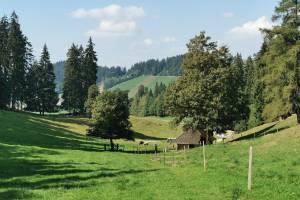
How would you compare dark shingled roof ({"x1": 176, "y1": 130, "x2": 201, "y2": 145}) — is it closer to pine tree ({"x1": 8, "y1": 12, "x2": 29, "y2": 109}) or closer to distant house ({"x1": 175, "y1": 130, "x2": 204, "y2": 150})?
distant house ({"x1": 175, "y1": 130, "x2": 204, "y2": 150})

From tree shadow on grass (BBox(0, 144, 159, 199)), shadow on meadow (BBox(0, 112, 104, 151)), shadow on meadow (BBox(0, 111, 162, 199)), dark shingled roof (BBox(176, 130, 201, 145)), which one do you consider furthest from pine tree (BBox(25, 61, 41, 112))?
tree shadow on grass (BBox(0, 144, 159, 199))

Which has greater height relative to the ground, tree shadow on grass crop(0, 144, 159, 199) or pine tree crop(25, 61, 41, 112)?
pine tree crop(25, 61, 41, 112)

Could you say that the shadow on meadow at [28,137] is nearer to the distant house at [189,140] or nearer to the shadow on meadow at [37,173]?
the shadow on meadow at [37,173]

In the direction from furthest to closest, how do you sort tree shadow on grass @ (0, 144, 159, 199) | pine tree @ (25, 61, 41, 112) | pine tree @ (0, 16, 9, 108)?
pine tree @ (25, 61, 41, 112), pine tree @ (0, 16, 9, 108), tree shadow on grass @ (0, 144, 159, 199)

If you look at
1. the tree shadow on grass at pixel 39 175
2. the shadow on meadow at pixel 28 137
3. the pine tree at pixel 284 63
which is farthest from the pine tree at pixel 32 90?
the tree shadow on grass at pixel 39 175

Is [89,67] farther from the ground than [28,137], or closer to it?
farther from the ground

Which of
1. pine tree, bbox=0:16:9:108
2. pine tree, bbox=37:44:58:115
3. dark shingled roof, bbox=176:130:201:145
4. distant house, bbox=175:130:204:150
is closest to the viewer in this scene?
distant house, bbox=175:130:204:150

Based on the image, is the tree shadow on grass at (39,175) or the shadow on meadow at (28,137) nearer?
the tree shadow on grass at (39,175)

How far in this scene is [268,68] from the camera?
62312 mm

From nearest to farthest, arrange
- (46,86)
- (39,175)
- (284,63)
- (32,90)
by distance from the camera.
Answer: (39,175)
(284,63)
(32,90)
(46,86)

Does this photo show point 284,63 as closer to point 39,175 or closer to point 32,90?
point 39,175

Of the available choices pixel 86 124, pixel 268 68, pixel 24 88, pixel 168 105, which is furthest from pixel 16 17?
pixel 268 68

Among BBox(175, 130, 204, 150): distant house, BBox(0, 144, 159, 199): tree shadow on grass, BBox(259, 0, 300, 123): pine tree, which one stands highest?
BBox(259, 0, 300, 123): pine tree

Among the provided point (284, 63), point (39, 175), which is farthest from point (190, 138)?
point (39, 175)
